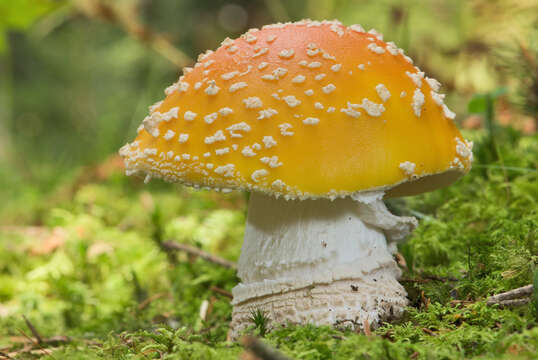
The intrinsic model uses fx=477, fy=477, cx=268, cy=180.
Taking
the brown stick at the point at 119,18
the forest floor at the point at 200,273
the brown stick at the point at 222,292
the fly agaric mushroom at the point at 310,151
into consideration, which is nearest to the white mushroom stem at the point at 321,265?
the fly agaric mushroom at the point at 310,151

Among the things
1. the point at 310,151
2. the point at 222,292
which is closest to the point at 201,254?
the point at 222,292

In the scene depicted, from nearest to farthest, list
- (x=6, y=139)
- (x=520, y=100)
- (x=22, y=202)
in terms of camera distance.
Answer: (x=520, y=100) → (x=22, y=202) → (x=6, y=139)

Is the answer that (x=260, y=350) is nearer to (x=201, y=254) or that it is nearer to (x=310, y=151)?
(x=310, y=151)

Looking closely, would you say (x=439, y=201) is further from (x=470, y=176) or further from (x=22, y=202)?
(x=22, y=202)

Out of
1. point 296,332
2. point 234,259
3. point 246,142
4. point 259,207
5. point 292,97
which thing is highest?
point 292,97

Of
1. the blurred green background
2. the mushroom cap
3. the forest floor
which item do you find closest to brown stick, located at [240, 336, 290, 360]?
the forest floor

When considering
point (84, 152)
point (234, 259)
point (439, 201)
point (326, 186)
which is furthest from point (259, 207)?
point (84, 152)

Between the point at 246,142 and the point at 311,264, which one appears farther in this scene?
the point at 311,264
